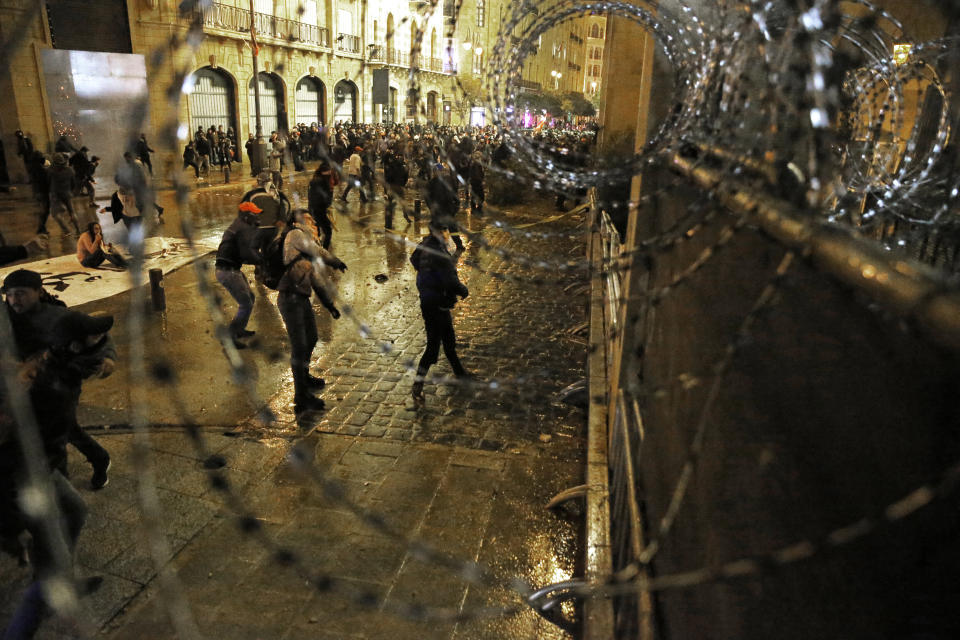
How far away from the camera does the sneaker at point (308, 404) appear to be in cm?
645

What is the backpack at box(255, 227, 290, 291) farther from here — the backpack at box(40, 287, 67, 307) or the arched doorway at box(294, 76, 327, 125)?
the arched doorway at box(294, 76, 327, 125)

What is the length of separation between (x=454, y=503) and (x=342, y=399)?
2289mm

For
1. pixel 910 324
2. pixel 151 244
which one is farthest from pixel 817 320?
pixel 151 244

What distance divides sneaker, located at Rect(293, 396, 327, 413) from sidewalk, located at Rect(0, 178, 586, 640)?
0.11m

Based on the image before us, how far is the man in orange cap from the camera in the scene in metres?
7.09

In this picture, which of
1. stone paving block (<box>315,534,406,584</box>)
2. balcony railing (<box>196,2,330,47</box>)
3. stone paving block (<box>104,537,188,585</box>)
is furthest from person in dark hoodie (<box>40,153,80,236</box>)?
balcony railing (<box>196,2,330,47</box>)

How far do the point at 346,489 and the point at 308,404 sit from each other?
5.30 feet

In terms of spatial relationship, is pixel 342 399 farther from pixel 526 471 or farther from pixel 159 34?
pixel 159 34

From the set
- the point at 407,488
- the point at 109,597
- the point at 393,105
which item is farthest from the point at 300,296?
the point at 393,105

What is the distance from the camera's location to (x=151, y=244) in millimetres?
12914

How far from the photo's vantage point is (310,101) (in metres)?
37.6

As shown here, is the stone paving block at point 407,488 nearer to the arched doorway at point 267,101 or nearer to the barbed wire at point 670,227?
the barbed wire at point 670,227

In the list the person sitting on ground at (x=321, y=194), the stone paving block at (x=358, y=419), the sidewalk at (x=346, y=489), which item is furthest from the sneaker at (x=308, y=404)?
the person sitting on ground at (x=321, y=194)

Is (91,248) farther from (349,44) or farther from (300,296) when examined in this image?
(349,44)
